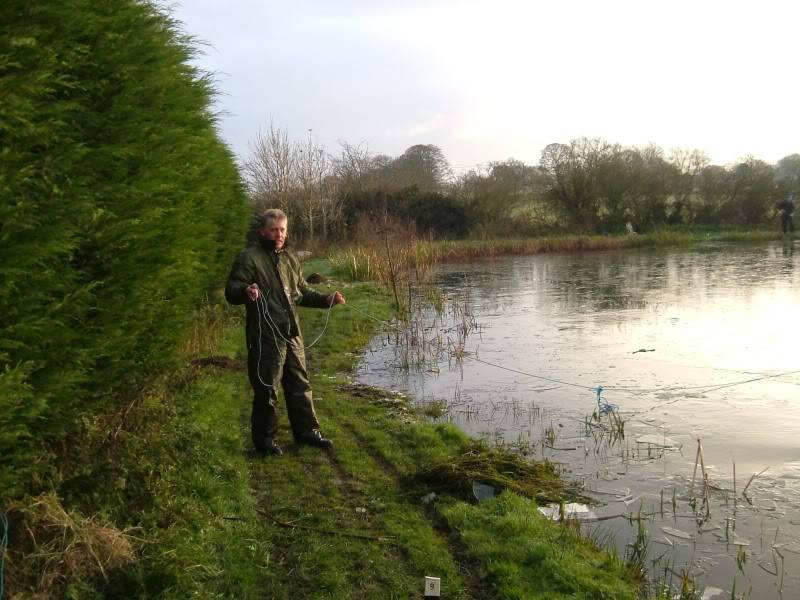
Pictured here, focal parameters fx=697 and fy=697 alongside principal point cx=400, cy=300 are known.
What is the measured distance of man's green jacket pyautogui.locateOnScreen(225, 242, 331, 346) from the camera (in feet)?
21.3

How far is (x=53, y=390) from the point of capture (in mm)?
3863

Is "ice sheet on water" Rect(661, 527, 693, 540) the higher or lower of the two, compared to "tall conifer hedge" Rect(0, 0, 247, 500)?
lower

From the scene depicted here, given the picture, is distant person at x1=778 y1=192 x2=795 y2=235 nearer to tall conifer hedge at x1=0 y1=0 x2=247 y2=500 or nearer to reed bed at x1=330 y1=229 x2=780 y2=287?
reed bed at x1=330 y1=229 x2=780 y2=287

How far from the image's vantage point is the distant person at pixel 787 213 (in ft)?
125

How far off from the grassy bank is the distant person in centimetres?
3748

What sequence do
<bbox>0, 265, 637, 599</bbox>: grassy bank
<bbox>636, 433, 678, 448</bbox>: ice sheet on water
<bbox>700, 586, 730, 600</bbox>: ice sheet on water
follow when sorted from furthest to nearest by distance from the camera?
1. <bbox>636, 433, 678, 448</bbox>: ice sheet on water
2. <bbox>700, 586, 730, 600</bbox>: ice sheet on water
3. <bbox>0, 265, 637, 599</bbox>: grassy bank

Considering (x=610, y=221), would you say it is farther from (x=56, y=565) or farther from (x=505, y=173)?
(x=56, y=565)

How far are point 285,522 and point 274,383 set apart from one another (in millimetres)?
1644

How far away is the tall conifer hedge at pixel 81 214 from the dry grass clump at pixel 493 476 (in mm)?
2644

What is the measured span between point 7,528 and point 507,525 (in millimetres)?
3343

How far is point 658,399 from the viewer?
9164mm

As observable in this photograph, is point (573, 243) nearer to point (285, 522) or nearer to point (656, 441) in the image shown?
point (656, 441)

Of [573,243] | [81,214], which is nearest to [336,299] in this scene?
[81,214]

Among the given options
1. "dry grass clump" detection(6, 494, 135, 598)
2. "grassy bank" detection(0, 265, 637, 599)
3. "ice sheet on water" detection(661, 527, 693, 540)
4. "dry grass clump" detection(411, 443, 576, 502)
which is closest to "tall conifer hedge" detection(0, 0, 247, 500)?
"dry grass clump" detection(6, 494, 135, 598)
